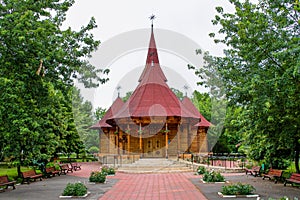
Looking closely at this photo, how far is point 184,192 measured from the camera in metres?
11.8

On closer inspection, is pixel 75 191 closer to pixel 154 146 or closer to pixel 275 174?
pixel 275 174

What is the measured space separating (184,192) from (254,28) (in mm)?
6249

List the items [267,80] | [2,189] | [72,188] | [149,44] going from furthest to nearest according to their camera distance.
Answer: [149,44], [2,189], [72,188], [267,80]

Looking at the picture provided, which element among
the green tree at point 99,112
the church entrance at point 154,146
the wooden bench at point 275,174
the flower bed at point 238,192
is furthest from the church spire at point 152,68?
the green tree at point 99,112

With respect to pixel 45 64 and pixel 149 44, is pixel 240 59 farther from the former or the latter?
pixel 149 44

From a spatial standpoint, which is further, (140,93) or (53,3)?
(140,93)

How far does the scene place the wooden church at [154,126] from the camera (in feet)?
93.9

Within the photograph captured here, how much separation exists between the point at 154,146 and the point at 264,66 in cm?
2025

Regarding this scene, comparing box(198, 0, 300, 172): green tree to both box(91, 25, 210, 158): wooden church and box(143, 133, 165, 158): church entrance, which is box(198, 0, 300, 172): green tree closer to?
box(91, 25, 210, 158): wooden church

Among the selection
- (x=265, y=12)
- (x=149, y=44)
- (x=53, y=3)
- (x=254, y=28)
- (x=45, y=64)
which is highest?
(x=149, y=44)

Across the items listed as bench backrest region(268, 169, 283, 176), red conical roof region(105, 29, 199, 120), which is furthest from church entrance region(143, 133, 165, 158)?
bench backrest region(268, 169, 283, 176)

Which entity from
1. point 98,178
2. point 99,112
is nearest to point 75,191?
point 98,178

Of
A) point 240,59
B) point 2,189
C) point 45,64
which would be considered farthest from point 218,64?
point 2,189

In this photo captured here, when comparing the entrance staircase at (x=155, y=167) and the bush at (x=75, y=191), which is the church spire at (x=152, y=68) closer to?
the entrance staircase at (x=155, y=167)
